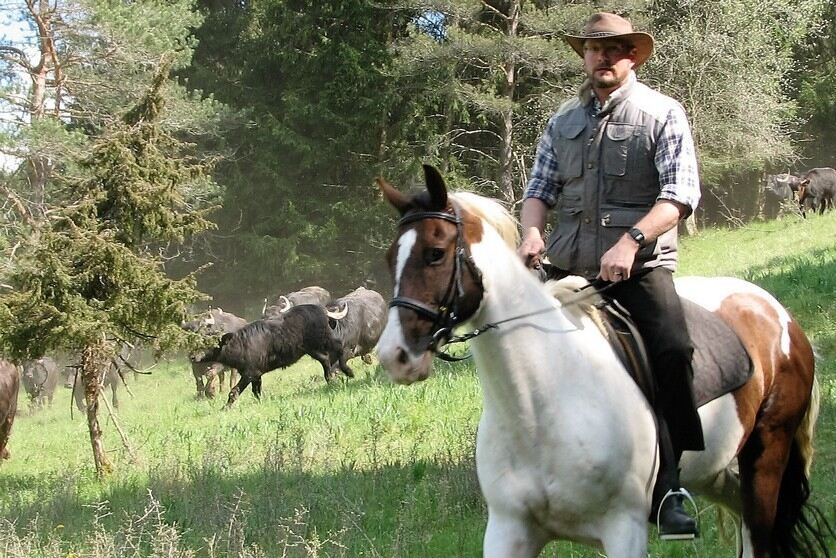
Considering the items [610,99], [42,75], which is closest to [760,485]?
[610,99]

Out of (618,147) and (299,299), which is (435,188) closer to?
(618,147)

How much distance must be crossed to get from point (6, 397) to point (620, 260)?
480 inches

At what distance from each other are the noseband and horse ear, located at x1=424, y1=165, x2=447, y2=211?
0.03 metres

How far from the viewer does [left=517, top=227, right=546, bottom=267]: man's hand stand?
436 centimetres

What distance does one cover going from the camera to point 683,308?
468 centimetres

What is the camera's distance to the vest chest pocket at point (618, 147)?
449 centimetres

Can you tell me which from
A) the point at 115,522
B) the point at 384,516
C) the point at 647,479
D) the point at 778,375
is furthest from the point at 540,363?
the point at 115,522

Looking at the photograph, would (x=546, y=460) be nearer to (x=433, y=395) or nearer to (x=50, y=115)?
(x=433, y=395)

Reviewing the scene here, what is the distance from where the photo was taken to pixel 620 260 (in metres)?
4.07

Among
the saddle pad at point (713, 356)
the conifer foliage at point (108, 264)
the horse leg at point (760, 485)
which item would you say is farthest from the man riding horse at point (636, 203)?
the conifer foliage at point (108, 264)

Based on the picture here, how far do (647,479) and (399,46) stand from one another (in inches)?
1158

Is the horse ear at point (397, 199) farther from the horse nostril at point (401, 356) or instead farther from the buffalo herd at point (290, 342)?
the buffalo herd at point (290, 342)

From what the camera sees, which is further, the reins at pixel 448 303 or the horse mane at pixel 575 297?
the horse mane at pixel 575 297

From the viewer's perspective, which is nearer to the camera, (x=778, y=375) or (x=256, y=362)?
(x=778, y=375)
